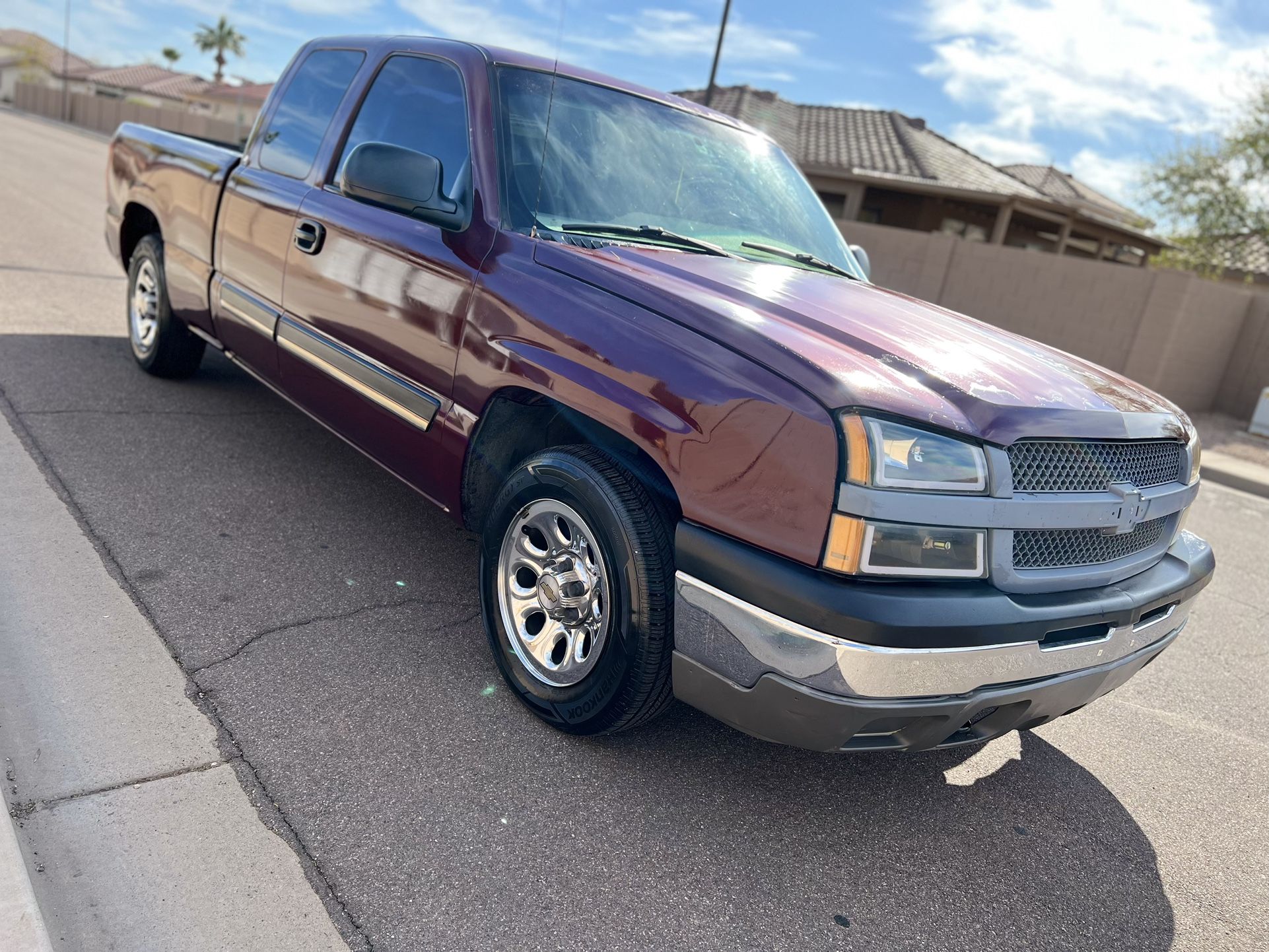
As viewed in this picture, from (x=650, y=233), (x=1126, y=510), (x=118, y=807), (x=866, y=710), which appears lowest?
(x=118, y=807)

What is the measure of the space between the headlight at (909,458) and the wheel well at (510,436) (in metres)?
0.79

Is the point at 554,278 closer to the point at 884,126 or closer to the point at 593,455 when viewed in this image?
the point at 593,455

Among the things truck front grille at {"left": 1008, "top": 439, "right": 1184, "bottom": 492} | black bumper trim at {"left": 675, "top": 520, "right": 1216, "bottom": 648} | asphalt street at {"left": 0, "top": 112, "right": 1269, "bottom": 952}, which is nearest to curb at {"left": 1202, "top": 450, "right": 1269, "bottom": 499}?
asphalt street at {"left": 0, "top": 112, "right": 1269, "bottom": 952}

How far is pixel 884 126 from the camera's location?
2709 cm

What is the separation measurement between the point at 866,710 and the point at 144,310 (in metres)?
4.97

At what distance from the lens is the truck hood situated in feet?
7.52

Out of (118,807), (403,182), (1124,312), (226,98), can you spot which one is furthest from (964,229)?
(226,98)

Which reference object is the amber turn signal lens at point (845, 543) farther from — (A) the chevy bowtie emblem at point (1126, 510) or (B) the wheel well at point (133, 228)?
(B) the wheel well at point (133, 228)

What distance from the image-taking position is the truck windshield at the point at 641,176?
3232 millimetres

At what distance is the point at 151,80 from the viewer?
300 ft

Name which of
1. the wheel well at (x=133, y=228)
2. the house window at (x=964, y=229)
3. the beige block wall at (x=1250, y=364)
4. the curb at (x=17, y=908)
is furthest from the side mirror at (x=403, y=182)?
the house window at (x=964, y=229)

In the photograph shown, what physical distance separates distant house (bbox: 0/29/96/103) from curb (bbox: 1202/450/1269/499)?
104m

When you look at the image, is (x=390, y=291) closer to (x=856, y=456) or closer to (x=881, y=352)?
(x=881, y=352)

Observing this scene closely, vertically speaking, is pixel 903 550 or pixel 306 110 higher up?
pixel 306 110
